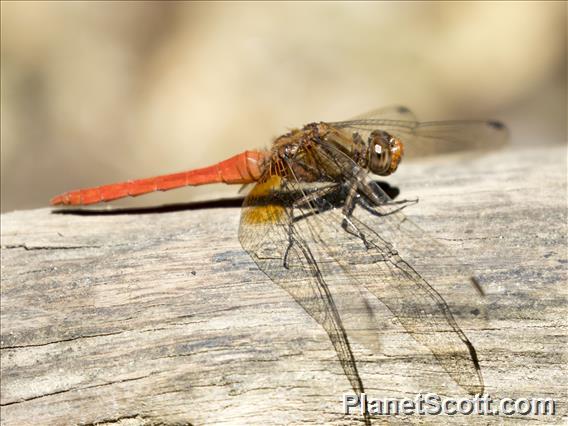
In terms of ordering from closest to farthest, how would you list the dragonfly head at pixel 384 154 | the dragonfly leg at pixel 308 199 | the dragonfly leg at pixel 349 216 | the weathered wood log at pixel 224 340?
the weathered wood log at pixel 224 340, the dragonfly leg at pixel 349 216, the dragonfly leg at pixel 308 199, the dragonfly head at pixel 384 154

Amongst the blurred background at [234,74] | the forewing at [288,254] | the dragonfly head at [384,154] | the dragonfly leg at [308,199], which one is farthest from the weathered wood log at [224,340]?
the blurred background at [234,74]

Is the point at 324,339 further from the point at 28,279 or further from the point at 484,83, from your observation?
the point at 484,83

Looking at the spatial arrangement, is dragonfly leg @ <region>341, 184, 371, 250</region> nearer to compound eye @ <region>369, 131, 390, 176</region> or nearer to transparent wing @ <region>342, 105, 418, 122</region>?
compound eye @ <region>369, 131, 390, 176</region>

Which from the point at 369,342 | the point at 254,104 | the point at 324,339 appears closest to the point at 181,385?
the point at 324,339

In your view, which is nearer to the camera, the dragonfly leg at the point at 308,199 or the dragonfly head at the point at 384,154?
the dragonfly leg at the point at 308,199

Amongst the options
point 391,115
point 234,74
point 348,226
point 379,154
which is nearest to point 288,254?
point 348,226

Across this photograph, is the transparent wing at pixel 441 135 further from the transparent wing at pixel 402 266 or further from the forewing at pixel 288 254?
the forewing at pixel 288 254

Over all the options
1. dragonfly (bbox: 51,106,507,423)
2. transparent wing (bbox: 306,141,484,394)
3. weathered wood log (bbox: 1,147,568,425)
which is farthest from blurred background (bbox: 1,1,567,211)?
weathered wood log (bbox: 1,147,568,425)

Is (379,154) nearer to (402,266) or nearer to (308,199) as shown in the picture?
(308,199)
